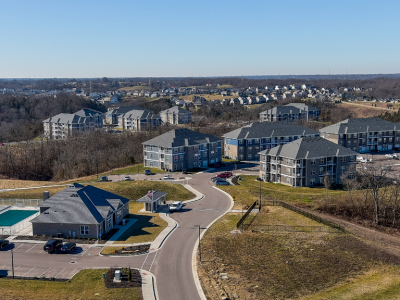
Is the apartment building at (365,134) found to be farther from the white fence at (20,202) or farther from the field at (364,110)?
the white fence at (20,202)

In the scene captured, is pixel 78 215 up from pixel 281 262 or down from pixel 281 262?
up

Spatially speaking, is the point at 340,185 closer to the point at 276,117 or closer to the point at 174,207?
the point at 174,207

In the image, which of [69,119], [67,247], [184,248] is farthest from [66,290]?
[69,119]

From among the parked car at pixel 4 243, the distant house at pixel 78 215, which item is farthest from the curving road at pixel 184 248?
the parked car at pixel 4 243

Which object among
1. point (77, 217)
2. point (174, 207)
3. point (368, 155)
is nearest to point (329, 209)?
point (174, 207)

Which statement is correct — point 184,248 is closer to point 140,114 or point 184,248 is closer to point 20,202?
point 20,202

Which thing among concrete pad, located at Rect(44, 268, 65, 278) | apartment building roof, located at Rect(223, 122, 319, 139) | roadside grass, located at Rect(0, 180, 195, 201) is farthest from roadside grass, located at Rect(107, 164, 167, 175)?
concrete pad, located at Rect(44, 268, 65, 278)
